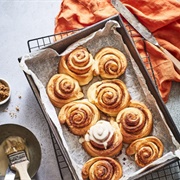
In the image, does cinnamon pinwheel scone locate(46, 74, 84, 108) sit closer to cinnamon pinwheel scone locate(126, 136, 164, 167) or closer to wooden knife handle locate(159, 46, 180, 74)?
cinnamon pinwheel scone locate(126, 136, 164, 167)

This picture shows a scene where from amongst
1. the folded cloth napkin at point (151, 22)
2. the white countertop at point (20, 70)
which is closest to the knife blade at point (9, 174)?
the white countertop at point (20, 70)

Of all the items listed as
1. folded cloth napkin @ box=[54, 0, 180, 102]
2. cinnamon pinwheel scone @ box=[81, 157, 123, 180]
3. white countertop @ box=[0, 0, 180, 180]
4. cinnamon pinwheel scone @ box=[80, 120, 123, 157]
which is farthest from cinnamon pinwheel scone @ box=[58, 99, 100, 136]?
folded cloth napkin @ box=[54, 0, 180, 102]

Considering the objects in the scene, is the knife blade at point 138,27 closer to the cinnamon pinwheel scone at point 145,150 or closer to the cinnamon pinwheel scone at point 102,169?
the cinnamon pinwheel scone at point 145,150

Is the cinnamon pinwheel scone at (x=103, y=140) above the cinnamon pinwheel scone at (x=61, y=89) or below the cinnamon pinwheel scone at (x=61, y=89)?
below

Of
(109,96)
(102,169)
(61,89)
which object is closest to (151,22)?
(109,96)

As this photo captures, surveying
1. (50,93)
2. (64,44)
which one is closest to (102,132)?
(50,93)

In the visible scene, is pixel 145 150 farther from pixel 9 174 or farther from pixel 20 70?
pixel 20 70

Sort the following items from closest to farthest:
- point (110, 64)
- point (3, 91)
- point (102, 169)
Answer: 1. point (102, 169)
2. point (110, 64)
3. point (3, 91)
